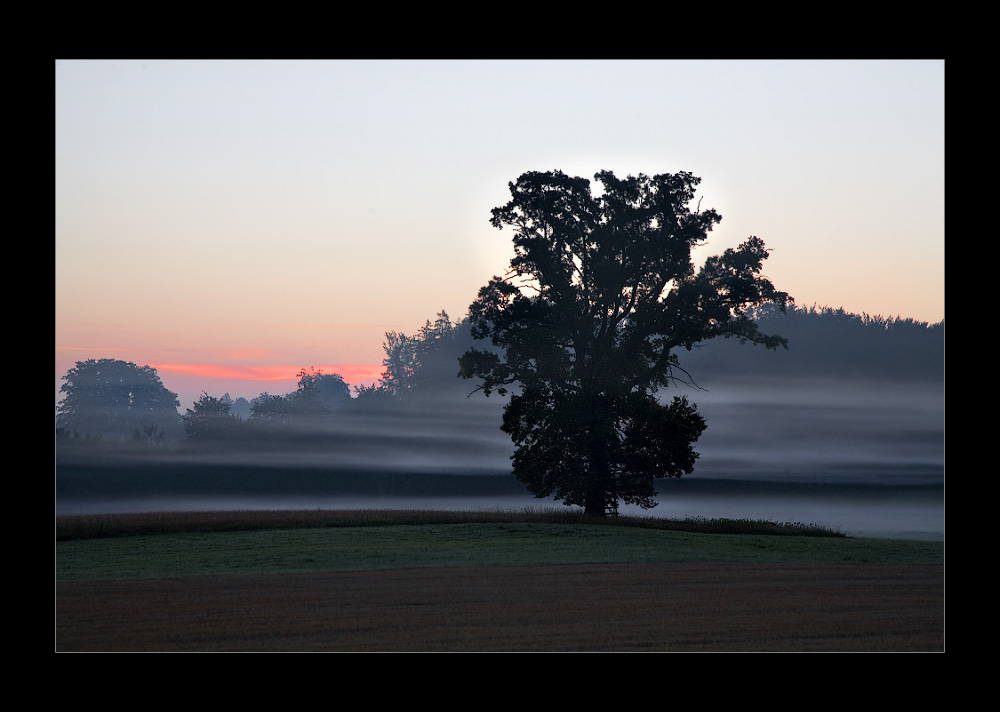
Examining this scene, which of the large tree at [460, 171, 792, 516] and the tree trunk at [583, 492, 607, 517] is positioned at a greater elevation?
the large tree at [460, 171, 792, 516]

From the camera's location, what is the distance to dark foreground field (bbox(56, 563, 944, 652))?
17703mm

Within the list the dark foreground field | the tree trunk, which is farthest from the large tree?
the dark foreground field

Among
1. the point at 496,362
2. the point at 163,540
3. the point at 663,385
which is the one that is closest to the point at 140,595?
the point at 163,540

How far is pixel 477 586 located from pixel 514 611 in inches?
113

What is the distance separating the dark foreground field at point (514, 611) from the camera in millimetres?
17703

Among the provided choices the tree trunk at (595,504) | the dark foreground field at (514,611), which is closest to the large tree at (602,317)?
the tree trunk at (595,504)

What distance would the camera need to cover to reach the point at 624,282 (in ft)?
113

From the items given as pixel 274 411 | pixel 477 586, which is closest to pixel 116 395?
pixel 274 411

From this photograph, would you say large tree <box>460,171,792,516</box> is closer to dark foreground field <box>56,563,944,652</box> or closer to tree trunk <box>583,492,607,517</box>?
tree trunk <box>583,492,607,517</box>

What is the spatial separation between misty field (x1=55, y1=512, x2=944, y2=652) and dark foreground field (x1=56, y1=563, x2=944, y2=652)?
0.21 feet

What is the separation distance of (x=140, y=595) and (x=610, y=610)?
11.4 metres

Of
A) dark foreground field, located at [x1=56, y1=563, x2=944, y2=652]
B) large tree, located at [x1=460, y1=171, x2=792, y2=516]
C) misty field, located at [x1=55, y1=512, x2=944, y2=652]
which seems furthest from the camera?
large tree, located at [x1=460, y1=171, x2=792, y2=516]

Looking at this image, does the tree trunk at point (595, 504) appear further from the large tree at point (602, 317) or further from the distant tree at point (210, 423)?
the distant tree at point (210, 423)

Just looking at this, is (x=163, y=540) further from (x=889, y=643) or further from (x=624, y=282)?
(x=889, y=643)
